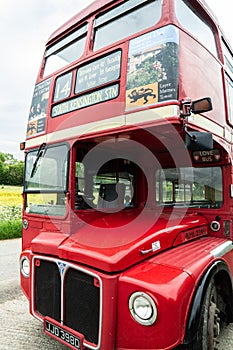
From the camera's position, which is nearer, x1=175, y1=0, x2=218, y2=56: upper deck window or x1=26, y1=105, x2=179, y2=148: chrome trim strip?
x1=26, y1=105, x2=179, y2=148: chrome trim strip

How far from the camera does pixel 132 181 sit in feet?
14.5

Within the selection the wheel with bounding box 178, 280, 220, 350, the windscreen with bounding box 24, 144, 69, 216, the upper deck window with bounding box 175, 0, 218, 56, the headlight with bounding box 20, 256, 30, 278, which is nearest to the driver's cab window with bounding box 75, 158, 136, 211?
the windscreen with bounding box 24, 144, 69, 216

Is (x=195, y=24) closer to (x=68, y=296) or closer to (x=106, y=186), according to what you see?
(x=106, y=186)

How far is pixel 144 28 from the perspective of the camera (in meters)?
3.30

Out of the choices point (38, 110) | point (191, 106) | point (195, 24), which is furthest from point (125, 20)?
point (38, 110)

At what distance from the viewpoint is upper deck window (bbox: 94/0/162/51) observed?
3.30 m

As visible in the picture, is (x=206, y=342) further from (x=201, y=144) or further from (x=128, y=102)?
(x=128, y=102)

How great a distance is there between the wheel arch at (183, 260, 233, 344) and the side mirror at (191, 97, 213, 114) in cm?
151

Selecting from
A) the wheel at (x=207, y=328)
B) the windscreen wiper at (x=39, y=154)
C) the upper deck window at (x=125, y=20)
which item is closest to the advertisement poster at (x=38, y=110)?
the windscreen wiper at (x=39, y=154)

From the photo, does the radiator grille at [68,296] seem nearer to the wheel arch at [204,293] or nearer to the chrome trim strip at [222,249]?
→ the wheel arch at [204,293]

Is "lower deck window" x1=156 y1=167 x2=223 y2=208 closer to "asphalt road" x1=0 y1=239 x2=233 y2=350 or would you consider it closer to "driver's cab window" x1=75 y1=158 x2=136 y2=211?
"driver's cab window" x1=75 y1=158 x2=136 y2=211

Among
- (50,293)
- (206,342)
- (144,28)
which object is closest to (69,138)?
(144,28)

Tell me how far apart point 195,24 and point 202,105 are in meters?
1.40

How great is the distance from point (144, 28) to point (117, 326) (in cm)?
307
